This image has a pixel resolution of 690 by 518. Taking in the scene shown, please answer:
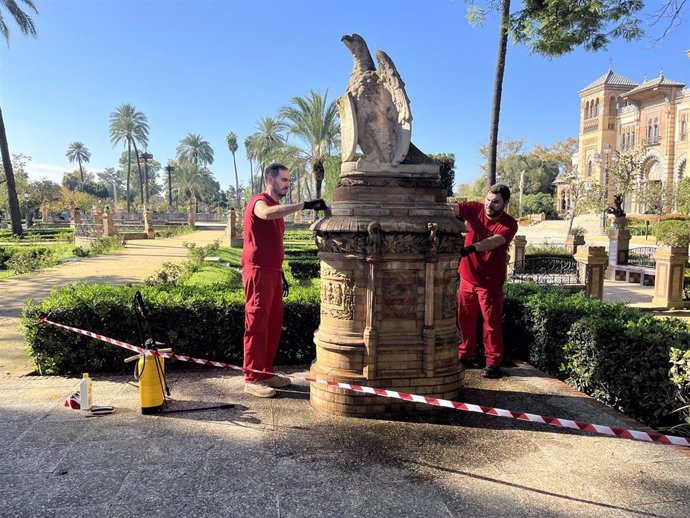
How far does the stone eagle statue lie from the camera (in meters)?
4.14

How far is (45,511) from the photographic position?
257 centimetres

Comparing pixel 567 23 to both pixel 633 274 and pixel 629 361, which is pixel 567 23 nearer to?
pixel 629 361

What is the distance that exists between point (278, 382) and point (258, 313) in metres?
0.74

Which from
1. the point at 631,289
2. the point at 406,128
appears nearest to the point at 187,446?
the point at 406,128

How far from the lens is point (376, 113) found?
4.20 meters

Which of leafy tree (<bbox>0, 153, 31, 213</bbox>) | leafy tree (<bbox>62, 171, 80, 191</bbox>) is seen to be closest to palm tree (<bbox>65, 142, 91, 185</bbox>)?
leafy tree (<bbox>62, 171, 80, 191</bbox>)

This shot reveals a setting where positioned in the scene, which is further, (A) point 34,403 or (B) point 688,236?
(B) point 688,236

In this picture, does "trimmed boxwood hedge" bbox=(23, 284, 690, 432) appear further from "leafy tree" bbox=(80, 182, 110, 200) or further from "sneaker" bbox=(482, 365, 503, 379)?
"leafy tree" bbox=(80, 182, 110, 200)

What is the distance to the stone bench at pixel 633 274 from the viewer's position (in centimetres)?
1697

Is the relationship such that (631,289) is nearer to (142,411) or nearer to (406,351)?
(406,351)

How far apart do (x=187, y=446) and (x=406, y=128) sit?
3000 mm

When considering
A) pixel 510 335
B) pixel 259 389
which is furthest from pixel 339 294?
pixel 510 335

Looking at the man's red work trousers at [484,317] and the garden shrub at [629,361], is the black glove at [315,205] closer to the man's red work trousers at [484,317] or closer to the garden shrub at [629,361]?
the man's red work trousers at [484,317]

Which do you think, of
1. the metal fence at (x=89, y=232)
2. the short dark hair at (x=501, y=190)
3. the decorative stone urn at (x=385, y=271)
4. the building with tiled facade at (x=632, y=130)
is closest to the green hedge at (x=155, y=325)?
the decorative stone urn at (x=385, y=271)
